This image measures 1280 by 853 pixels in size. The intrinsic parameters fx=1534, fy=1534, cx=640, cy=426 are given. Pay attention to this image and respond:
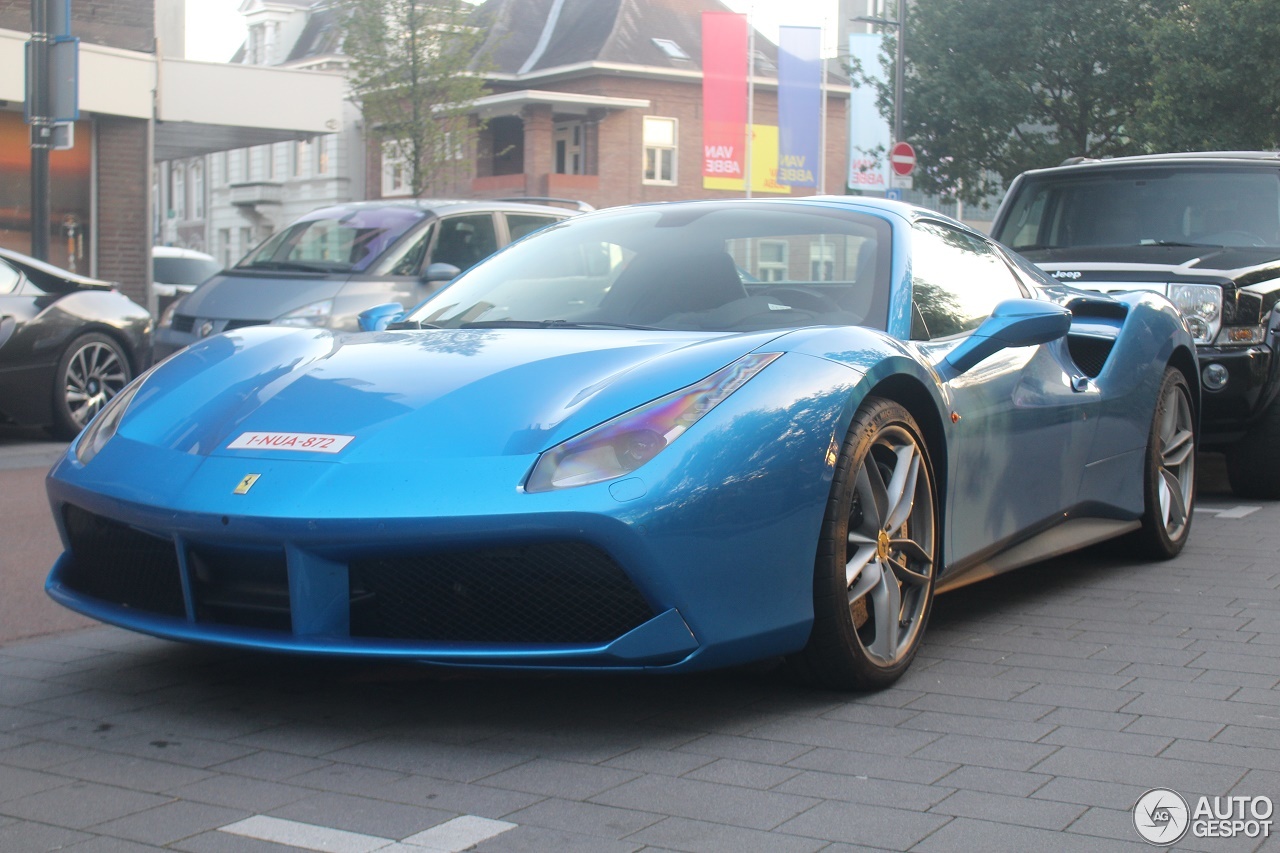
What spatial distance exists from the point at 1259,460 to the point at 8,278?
7280 mm

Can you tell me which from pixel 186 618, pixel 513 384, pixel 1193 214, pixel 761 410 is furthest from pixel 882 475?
pixel 1193 214

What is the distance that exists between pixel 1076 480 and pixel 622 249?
163 centimetres

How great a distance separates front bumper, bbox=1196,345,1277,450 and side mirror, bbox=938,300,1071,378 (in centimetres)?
319

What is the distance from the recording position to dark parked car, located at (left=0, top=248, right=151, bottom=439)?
926 cm

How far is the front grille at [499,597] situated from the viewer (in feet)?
10.3

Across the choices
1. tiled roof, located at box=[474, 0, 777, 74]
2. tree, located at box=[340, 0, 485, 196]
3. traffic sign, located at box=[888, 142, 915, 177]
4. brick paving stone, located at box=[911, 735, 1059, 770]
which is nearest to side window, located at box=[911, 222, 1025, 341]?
brick paving stone, located at box=[911, 735, 1059, 770]

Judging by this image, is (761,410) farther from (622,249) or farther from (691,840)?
(622,249)

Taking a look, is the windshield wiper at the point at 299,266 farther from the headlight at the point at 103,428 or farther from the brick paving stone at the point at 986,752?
the brick paving stone at the point at 986,752

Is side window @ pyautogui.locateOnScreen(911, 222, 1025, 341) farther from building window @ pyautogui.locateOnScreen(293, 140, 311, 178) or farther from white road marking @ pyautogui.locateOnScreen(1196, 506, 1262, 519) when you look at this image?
building window @ pyautogui.locateOnScreen(293, 140, 311, 178)

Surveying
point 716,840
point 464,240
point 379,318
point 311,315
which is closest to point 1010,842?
point 716,840

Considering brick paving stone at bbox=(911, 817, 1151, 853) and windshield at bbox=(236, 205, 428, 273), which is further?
windshield at bbox=(236, 205, 428, 273)

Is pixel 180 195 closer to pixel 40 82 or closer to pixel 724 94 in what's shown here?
pixel 724 94

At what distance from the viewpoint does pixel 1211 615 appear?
4.80 metres

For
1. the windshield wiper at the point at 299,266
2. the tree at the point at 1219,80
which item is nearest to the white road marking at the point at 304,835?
the windshield wiper at the point at 299,266
